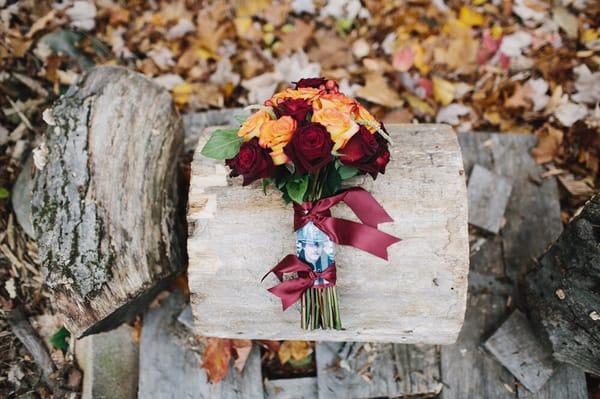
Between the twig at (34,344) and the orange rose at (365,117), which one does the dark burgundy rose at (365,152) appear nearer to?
the orange rose at (365,117)

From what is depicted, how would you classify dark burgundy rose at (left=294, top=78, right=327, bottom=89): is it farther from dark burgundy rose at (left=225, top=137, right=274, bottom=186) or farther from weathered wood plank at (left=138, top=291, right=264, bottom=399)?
weathered wood plank at (left=138, top=291, right=264, bottom=399)

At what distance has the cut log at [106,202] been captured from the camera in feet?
7.04

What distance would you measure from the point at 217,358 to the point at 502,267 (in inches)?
58.6

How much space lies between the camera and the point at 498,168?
9.46ft

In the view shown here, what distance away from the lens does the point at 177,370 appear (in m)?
2.54

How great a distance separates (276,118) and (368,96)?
131cm

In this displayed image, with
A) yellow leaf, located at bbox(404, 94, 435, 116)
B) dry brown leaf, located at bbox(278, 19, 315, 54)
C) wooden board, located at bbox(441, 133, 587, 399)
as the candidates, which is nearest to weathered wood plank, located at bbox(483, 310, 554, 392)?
wooden board, located at bbox(441, 133, 587, 399)

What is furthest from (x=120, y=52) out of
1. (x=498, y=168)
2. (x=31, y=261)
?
(x=498, y=168)

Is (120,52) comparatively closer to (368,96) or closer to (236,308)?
(368,96)

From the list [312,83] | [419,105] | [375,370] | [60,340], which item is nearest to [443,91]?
[419,105]

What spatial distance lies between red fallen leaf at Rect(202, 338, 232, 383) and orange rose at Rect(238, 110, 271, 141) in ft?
3.73

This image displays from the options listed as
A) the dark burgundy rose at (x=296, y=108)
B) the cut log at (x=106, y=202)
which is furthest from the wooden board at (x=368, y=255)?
the dark burgundy rose at (x=296, y=108)

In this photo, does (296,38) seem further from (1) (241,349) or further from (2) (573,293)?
(2) (573,293)

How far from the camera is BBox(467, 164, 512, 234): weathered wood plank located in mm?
2715
